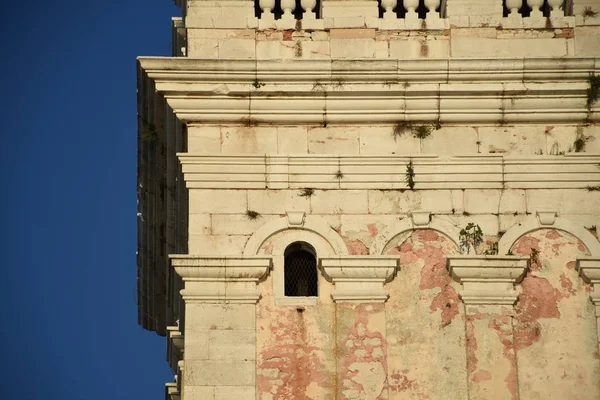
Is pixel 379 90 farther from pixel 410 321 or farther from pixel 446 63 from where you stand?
pixel 410 321

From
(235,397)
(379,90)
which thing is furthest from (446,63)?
(235,397)

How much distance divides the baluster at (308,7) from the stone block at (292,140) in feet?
4.53

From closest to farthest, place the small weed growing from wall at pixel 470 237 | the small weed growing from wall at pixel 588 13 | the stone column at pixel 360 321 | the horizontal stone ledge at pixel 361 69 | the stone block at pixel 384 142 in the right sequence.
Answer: the stone column at pixel 360 321 < the small weed growing from wall at pixel 470 237 < the horizontal stone ledge at pixel 361 69 < the stone block at pixel 384 142 < the small weed growing from wall at pixel 588 13

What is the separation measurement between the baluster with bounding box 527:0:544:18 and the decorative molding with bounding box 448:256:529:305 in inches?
121

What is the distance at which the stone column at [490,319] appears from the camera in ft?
93.2

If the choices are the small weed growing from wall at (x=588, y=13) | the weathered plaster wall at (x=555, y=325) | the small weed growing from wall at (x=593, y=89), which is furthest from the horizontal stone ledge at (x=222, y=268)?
the small weed growing from wall at (x=588, y=13)

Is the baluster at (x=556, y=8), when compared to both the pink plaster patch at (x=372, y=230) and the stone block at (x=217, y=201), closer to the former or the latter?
the pink plaster patch at (x=372, y=230)

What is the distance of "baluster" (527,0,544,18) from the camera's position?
98.7 feet

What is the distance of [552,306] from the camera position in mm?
→ 28797

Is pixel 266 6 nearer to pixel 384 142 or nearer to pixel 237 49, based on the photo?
pixel 237 49

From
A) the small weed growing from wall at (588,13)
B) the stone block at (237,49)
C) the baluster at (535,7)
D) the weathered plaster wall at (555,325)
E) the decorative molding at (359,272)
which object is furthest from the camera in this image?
the baluster at (535,7)

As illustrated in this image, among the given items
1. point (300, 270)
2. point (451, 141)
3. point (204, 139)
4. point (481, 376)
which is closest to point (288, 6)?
point (204, 139)

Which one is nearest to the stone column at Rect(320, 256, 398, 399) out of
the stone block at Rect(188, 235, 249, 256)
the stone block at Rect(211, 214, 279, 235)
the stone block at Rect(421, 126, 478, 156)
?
the stone block at Rect(211, 214, 279, 235)

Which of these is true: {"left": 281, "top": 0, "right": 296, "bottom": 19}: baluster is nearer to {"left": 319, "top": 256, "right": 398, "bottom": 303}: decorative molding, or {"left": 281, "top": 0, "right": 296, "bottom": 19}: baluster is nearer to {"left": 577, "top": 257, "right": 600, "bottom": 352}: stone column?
{"left": 319, "top": 256, "right": 398, "bottom": 303}: decorative molding
